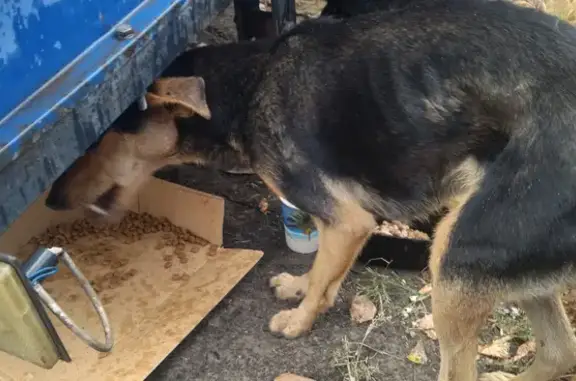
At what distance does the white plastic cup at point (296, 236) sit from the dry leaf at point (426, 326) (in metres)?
0.79

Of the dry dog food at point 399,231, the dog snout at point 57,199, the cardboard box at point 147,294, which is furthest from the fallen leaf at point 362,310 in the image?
the dog snout at point 57,199

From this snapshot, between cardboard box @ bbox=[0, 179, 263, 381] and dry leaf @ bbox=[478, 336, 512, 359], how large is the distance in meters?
1.34

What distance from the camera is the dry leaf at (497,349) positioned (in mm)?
3891

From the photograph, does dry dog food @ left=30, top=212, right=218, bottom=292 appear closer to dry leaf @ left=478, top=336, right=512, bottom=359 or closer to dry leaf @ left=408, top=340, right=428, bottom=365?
dry leaf @ left=408, top=340, right=428, bottom=365

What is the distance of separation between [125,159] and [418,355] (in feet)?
5.85

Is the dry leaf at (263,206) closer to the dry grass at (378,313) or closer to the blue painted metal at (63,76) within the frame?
the dry grass at (378,313)

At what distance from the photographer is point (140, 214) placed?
469 centimetres

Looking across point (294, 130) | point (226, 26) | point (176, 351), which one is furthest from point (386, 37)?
point (226, 26)

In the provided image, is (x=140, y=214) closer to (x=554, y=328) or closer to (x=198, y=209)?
(x=198, y=209)

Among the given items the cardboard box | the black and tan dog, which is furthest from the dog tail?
the cardboard box

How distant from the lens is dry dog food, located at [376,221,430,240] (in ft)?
14.3

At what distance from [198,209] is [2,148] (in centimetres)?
199

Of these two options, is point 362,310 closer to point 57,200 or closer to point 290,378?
point 290,378

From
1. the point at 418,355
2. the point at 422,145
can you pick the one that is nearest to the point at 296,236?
the point at 418,355
